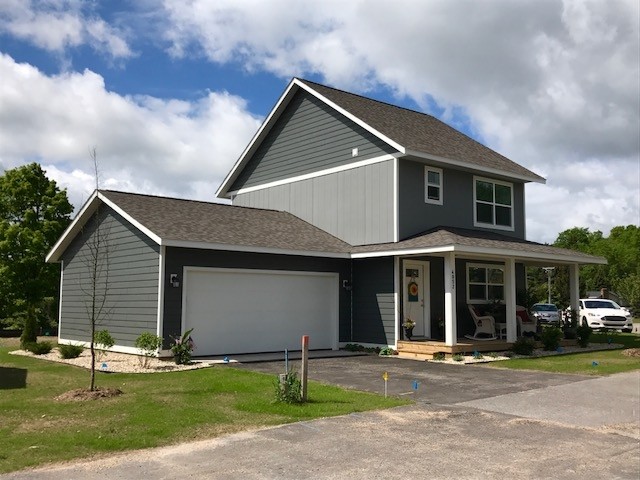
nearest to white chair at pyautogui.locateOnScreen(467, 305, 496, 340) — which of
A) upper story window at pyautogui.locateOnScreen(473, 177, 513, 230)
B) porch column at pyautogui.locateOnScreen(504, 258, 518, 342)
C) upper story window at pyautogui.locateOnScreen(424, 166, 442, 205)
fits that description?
porch column at pyautogui.locateOnScreen(504, 258, 518, 342)

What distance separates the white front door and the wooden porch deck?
120cm

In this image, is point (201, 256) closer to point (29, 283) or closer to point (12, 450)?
point (12, 450)

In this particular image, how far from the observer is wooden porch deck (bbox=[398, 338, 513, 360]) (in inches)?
648

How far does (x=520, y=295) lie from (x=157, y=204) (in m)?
12.7

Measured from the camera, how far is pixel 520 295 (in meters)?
21.5

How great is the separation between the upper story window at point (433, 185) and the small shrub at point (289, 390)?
10.9 m

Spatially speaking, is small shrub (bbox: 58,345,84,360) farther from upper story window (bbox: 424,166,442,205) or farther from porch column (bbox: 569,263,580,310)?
porch column (bbox: 569,263,580,310)

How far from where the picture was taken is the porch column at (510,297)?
1783cm

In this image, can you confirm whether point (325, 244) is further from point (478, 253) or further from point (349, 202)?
point (478, 253)

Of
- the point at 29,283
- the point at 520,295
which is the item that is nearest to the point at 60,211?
the point at 29,283

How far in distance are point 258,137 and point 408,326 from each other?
9445 mm

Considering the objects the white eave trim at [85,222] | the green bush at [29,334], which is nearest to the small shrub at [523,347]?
the white eave trim at [85,222]

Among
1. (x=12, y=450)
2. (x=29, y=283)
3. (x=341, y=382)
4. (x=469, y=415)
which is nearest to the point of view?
(x=12, y=450)

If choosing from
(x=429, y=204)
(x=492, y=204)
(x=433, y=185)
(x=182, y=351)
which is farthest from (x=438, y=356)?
(x=492, y=204)
